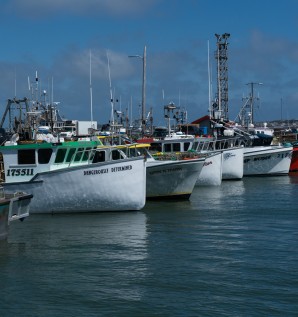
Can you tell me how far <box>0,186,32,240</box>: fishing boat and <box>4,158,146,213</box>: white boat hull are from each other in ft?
16.2

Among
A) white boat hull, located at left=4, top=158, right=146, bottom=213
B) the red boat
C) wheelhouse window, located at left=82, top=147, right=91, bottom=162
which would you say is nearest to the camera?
white boat hull, located at left=4, top=158, right=146, bottom=213

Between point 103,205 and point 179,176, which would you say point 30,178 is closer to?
point 103,205

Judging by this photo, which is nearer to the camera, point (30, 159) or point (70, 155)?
point (30, 159)

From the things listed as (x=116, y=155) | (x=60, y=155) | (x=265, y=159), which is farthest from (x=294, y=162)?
(x=60, y=155)

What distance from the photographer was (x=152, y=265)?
16297 mm

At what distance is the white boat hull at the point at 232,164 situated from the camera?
42.9m

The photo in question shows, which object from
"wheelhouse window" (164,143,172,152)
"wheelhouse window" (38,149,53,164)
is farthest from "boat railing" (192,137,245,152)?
"wheelhouse window" (38,149,53,164)

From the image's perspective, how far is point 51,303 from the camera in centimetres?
1338

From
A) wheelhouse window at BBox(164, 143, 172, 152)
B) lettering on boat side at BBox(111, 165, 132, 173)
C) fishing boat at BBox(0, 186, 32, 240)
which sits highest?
wheelhouse window at BBox(164, 143, 172, 152)

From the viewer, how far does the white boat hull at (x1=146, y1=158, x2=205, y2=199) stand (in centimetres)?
2952

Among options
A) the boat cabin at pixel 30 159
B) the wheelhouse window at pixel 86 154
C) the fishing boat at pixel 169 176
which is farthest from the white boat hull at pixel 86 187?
the fishing boat at pixel 169 176

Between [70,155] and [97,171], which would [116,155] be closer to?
[70,155]

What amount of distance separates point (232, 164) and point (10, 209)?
26.7 metres

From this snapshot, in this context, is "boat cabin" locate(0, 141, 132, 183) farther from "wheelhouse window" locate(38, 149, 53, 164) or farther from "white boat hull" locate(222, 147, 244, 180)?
"white boat hull" locate(222, 147, 244, 180)
